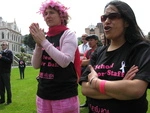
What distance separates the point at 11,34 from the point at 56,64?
107 metres

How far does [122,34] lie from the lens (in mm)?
2072

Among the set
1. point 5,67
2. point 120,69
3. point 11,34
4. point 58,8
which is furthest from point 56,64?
point 11,34

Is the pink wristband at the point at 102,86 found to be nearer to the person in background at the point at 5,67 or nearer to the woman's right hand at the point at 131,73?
the woman's right hand at the point at 131,73

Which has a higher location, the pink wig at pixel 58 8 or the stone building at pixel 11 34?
the stone building at pixel 11 34

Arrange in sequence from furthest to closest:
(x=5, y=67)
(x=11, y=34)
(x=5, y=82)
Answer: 1. (x=11, y=34)
2. (x=5, y=82)
3. (x=5, y=67)

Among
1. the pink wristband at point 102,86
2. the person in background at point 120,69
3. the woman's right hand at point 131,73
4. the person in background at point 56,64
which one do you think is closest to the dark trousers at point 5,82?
the person in background at point 56,64

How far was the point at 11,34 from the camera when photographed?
106m

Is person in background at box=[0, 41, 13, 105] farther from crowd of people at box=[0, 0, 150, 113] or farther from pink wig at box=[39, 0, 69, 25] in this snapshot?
crowd of people at box=[0, 0, 150, 113]

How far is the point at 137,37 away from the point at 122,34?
13 centimetres

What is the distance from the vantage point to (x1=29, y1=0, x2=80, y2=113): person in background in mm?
2709

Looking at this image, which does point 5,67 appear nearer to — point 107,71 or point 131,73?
point 107,71

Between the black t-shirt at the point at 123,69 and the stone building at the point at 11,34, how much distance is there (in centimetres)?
10159

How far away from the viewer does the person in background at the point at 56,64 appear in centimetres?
271

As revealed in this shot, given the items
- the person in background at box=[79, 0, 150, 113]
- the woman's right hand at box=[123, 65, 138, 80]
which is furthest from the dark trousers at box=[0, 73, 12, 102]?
the woman's right hand at box=[123, 65, 138, 80]
